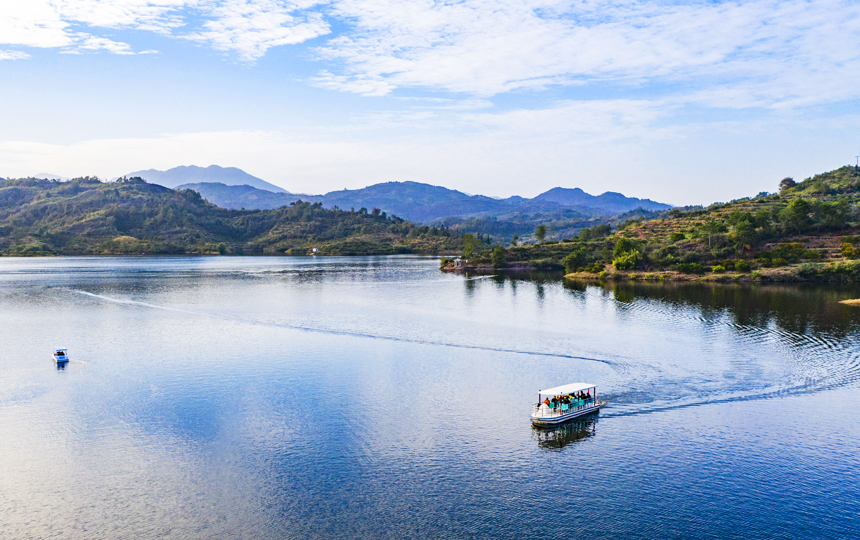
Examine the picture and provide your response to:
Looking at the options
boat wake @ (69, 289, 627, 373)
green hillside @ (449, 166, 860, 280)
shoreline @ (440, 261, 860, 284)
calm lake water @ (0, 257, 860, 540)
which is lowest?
calm lake water @ (0, 257, 860, 540)

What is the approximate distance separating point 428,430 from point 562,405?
9567 millimetres

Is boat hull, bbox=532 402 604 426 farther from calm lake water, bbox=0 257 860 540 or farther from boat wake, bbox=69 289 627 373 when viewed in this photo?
boat wake, bbox=69 289 627 373

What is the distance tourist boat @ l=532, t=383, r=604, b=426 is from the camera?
41.3 m

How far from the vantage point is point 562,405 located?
137 ft

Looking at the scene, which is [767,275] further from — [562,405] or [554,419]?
[554,419]

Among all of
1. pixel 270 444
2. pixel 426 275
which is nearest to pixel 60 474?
pixel 270 444

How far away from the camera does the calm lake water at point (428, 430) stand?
97.8 ft

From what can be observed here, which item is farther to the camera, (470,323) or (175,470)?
(470,323)

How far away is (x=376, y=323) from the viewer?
81.6 metres

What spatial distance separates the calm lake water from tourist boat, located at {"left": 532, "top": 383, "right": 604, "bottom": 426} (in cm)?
102

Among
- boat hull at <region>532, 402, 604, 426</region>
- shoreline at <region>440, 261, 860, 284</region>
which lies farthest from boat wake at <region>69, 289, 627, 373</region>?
shoreline at <region>440, 261, 860, 284</region>

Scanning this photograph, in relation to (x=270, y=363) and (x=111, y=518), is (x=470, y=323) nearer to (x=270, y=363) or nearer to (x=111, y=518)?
(x=270, y=363)

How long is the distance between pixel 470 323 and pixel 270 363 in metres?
30.6

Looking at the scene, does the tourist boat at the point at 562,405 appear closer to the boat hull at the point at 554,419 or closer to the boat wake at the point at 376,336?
the boat hull at the point at 554,419
